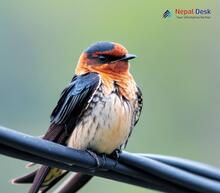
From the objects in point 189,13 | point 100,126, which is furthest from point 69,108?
point 189,13

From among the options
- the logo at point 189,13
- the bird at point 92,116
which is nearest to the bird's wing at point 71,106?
the bird at point 92,116

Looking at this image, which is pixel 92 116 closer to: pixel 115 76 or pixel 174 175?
pixel 115 76

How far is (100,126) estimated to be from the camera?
2758mm

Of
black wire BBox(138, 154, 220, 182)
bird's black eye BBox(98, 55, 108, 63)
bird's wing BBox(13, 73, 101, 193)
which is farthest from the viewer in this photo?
bird's black eye BBox(98, 55, 108, 63)

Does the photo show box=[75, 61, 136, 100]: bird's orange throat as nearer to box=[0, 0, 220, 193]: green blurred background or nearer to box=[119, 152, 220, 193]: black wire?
box=[119, 152, 220, 193]: black wire

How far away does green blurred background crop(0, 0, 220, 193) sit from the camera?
14.5 feet

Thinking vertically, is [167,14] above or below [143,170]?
above

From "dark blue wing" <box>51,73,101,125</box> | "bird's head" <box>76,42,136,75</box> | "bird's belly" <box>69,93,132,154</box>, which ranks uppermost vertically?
"bird's head" <box>76,42,136,75</box>

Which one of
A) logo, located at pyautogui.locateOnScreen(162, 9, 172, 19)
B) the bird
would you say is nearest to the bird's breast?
the bird

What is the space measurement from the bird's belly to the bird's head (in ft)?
0.57

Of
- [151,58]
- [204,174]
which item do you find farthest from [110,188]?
[204,174]

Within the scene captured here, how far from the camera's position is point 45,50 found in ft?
17.2

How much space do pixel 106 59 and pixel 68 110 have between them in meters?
0.31

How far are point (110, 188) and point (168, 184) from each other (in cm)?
203
